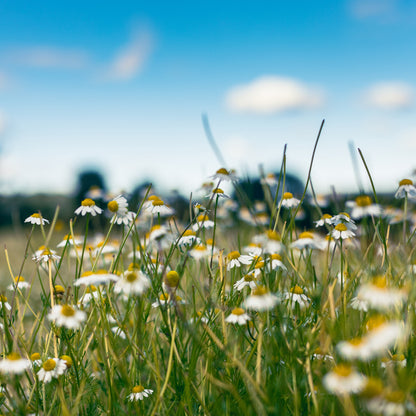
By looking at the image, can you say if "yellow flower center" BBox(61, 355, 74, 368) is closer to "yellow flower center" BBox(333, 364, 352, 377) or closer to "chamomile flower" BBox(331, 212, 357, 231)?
"yellow flower center" BBox(333, 364, 352, 377)

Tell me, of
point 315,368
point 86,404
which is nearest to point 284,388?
point 315,368

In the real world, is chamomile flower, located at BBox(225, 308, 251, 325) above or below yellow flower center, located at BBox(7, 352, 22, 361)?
above

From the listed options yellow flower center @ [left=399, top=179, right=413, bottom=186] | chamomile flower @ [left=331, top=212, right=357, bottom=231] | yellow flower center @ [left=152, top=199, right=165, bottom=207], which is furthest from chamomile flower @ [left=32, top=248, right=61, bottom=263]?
yellow flower center @ [left=399, top=179, right=413, bottom=186]

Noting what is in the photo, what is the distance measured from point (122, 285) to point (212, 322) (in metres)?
0.62

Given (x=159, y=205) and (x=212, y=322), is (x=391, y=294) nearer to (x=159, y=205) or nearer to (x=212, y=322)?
(x=212, y=322)

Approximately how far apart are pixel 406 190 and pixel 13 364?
214cm

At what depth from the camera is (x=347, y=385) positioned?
108 cm

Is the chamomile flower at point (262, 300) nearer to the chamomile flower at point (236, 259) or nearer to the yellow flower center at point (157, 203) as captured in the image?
the chamomile flower at point (236, 259)

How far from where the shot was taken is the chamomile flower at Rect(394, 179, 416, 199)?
2.45m

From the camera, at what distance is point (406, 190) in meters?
2.46

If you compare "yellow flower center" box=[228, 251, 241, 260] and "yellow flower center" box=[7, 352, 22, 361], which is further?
"yellow flower center" box=[228, 251, 241, 260]

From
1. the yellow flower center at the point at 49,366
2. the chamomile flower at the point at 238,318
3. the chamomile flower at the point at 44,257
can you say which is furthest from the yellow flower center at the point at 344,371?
the chamomile flower at the point at 44,257

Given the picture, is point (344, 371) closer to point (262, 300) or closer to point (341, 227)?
point (262, 300)

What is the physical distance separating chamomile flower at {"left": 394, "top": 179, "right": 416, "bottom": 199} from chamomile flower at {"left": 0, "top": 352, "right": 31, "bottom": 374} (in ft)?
6.75
